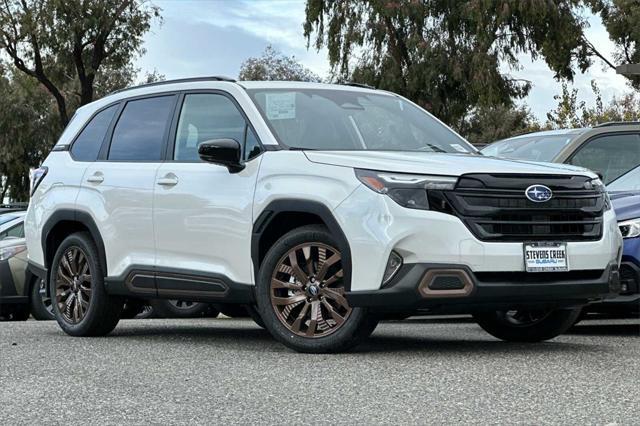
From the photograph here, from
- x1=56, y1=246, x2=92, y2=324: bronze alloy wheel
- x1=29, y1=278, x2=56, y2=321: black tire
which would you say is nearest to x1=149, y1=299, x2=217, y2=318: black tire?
x1=29, y1=278, x2=56, y2=321: black tire

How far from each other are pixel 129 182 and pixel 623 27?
37106mm

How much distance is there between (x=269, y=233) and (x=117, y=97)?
2.67 m

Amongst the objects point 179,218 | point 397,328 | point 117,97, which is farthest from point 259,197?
point 397,328

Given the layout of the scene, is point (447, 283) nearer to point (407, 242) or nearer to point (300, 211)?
point (407, 242)

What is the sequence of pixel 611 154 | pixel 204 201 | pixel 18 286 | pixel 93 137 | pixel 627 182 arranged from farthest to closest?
pixel 18 286, pixel 611 154, pixel 627 182, pixel 93 137, pixel 204 201

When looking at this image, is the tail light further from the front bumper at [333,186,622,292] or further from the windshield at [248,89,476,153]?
the front bumper at [333,186,622,292]

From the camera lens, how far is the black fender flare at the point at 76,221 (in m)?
9.54

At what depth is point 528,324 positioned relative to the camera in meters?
8.86

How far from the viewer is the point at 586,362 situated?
7418 mm

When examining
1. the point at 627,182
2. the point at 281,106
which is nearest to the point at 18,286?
the point at 281,106

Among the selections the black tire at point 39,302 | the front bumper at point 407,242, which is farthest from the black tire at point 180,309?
the front bumper at point 407,242

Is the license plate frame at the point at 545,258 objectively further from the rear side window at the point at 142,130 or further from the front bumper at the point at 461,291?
the rear side window at the point at 142,130

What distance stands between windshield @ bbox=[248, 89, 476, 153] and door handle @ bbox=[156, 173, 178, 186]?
85 centimetres

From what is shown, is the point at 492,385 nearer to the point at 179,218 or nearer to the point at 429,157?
the point at 429,157
